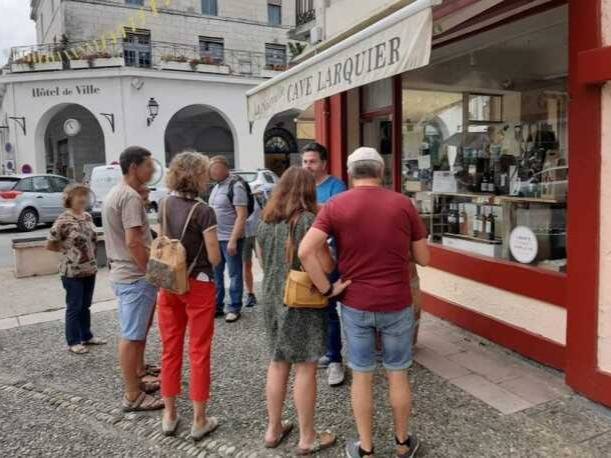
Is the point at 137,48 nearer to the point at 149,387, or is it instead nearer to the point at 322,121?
the point at 322,121

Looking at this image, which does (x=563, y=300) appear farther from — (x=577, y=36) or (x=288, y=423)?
(x=288, y=423)

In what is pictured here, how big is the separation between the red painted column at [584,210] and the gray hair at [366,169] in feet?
4.69

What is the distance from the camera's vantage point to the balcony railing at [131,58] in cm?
1938

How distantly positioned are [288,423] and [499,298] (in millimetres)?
2130

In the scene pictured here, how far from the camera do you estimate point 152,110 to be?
766 inches

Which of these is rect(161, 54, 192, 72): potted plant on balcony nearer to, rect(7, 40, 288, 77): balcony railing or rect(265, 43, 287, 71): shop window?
rect(7, 40, 288, 77): balcony railing

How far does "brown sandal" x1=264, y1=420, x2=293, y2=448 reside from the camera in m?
2.98

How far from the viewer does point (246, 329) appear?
16.7 ft

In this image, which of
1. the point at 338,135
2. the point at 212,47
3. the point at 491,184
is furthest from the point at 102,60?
the point at 491,184

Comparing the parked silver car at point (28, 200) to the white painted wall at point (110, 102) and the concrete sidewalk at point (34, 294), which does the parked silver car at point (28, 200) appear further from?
the concrete sidewalk at point (34, 294)

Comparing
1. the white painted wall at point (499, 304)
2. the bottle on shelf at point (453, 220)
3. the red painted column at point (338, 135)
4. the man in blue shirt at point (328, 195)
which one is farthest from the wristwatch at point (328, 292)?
the red painted column at point (338, 135)

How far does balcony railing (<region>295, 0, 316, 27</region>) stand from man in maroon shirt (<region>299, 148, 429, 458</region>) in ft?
24.5

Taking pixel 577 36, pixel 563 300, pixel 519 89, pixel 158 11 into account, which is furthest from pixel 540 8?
pixel 158 11

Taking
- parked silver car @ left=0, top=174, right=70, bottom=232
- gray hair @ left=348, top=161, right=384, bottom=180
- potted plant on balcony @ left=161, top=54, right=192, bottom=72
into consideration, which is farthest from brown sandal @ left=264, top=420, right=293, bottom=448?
potted plant on balcony @ left=161, top=54, right=192, bottom=72
